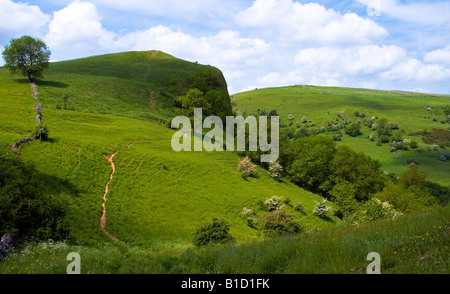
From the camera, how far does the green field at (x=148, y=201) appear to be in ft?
29.6

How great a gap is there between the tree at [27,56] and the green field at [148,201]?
10.6 ft

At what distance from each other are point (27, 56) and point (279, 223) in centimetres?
6239

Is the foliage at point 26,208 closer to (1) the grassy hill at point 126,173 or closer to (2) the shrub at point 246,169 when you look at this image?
(1) the grassy hill at point 126,173

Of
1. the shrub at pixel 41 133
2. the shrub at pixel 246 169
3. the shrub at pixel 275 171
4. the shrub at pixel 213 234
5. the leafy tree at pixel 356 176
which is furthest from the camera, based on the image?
the leafy tree at pixel 356 176

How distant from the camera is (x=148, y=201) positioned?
102 ft

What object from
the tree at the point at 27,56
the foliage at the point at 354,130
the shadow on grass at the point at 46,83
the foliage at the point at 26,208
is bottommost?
the foliage at the point at 26,208

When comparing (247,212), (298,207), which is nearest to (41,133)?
(247,212)

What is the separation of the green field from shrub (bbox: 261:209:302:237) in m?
1.60

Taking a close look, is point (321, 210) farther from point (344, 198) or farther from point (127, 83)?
point (127, 83)

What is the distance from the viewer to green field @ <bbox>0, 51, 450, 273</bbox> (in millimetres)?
9016

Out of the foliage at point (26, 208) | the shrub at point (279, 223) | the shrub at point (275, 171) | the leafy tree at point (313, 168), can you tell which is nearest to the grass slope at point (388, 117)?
the leafy tree at point (313, 168)
